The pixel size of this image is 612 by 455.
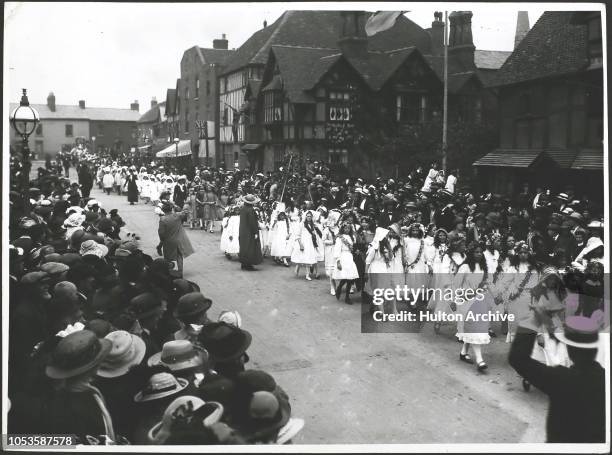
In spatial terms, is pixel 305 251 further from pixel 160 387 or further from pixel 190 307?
pixel 160 387

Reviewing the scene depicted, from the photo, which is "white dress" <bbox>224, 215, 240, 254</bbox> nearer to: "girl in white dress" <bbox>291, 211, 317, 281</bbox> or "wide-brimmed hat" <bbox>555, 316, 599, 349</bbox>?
"girl in white dress" <bbox>291, 211, 317, 281</bbox>

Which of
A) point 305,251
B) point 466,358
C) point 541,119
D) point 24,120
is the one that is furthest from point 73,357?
point 541,119

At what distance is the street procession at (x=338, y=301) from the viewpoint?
15.3ft

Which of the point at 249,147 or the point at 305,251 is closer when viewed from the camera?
the point at 305,251

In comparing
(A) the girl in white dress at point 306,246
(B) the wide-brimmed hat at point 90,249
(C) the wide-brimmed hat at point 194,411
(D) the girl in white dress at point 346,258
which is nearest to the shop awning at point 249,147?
(A) the girl in white dress at point 306,246

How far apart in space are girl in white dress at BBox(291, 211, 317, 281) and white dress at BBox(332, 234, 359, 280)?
2.15 m

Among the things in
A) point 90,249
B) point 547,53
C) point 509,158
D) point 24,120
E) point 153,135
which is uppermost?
point 547,53

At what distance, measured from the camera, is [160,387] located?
4688mm

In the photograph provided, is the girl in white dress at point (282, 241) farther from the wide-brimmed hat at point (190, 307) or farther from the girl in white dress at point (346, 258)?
the wide-brimmed hat at point (190, 307)

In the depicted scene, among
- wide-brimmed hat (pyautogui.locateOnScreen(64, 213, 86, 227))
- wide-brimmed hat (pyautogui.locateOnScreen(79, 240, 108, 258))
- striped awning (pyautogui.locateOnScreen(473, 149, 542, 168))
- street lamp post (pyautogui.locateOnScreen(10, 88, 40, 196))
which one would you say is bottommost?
wide-brimmed hat (pyautogui.locateOnScreen(79, 240, 108, 258))

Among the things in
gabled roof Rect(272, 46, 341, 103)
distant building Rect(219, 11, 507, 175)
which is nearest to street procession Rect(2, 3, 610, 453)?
distant building Rect(219, 11, 507, 175)

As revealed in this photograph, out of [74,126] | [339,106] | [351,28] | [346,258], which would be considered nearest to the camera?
[346,258]

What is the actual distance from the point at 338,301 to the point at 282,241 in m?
3.72

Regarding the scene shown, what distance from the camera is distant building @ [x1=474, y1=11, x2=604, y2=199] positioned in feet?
47.2
